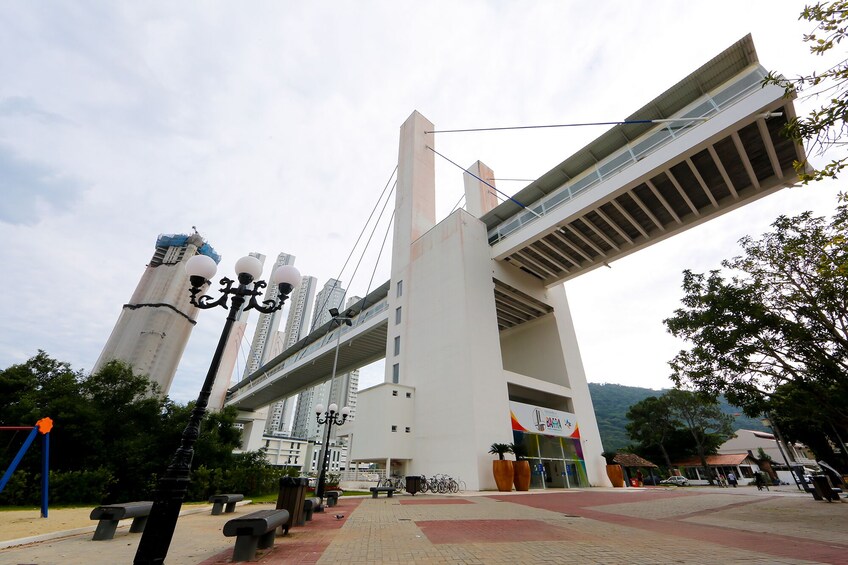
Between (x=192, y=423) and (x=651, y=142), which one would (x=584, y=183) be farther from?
(x=192, y=423)

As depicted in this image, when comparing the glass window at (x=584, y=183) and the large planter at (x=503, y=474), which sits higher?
the glass window at (x=584, y=183)

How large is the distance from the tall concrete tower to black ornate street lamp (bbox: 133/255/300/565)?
28.0 meters

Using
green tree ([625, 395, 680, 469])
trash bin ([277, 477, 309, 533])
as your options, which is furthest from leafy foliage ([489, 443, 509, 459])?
green tree ([625, 395, 680, 469])

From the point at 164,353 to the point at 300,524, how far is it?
108ft

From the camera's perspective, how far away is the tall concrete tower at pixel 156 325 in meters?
30.0

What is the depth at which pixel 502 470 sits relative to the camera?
14.4m

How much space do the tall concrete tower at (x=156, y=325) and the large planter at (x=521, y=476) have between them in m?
28.0

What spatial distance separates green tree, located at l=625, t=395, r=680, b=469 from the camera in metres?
38.0

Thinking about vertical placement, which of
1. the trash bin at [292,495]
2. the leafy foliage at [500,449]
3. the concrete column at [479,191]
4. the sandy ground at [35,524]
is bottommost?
the sandy ground at [35,524]

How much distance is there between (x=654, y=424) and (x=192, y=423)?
155 feet

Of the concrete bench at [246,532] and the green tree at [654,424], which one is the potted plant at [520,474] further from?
the green tree at [654,424]

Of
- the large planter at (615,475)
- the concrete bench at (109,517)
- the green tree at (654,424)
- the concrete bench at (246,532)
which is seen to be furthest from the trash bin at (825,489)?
the green tree at (654,424)

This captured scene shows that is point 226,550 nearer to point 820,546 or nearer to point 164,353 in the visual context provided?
point 820,546

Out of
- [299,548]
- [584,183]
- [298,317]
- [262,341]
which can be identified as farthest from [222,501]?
[262,341]
